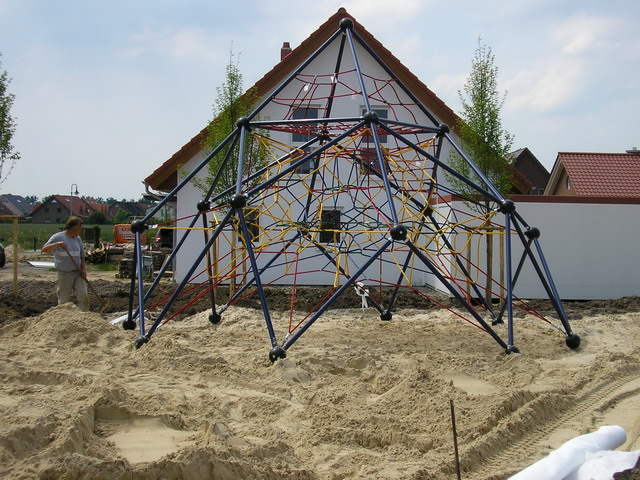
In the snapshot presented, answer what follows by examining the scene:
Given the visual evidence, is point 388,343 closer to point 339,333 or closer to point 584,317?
point 339,333

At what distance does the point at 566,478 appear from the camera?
11.8 feet

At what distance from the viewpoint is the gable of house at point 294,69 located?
587 inches

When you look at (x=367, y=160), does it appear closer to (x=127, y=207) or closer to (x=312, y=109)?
(x=312, y=109)

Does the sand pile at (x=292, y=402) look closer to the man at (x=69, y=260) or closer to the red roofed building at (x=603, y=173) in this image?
the man at (x=69, y=260)

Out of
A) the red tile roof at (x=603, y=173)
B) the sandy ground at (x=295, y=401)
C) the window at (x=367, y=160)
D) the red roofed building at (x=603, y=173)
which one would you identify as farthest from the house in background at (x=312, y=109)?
the red tile roof at (x=603, y=173)

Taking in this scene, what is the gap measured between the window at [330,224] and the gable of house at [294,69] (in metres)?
3.48

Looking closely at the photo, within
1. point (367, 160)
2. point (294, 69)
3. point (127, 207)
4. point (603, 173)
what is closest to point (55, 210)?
point (127, 207)

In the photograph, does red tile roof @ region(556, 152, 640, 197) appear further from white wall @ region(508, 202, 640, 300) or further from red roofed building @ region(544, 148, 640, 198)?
white wall @ region(508, 202, 640, 300)

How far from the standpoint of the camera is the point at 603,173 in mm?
24250

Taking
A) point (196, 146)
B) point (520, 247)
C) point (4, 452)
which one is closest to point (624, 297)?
point (520, 247)

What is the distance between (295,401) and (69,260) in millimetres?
4817

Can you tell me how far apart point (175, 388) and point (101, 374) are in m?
0.76

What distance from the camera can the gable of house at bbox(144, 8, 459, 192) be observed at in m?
14.9

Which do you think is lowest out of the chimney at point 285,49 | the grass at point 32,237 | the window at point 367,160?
the grass at point 32,237
